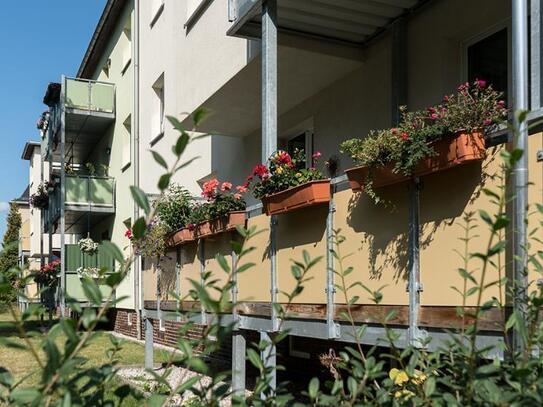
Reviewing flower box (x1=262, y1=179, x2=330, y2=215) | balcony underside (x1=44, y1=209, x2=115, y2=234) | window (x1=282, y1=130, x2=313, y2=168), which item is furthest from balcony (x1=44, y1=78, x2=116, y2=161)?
flower box (x1=262, y1=179, x2=330, y2=215)

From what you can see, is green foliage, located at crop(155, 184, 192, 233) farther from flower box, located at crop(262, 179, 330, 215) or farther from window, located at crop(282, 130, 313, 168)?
flower box, located at crop(262, 179, 330, 215)

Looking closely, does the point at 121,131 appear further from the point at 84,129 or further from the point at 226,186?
the point at 226,186

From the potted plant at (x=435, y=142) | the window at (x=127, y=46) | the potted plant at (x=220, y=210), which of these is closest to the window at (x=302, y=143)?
the potted plant at (x=220, y=210)

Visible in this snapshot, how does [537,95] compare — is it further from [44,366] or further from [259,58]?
[259,58]

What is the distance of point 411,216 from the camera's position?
4.42m

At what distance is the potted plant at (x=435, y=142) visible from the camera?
3.82 meters

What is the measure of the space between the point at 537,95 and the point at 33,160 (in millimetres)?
44856

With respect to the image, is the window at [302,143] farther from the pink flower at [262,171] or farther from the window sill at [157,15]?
the window sill at [157,15]

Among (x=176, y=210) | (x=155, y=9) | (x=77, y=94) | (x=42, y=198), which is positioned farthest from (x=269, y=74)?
(x=42, y=198)

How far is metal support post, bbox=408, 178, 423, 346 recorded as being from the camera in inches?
170

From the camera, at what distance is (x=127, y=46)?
64.5 ft

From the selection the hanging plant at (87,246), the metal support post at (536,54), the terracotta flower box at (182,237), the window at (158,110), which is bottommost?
the hanging plant at (87,246)

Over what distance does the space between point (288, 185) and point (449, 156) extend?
7.48 feet

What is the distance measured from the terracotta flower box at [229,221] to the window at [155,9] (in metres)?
8.86
